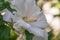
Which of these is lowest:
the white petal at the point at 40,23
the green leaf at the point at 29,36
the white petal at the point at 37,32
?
the green leaf at the point at 29,36

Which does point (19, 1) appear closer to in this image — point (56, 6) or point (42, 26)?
point (42, 26)

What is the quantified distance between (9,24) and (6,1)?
156 mm

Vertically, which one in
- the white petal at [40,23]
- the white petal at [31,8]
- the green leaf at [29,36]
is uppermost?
the white petal at [31,8]

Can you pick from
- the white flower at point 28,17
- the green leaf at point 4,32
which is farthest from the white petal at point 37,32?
the green leaf at point 4,32

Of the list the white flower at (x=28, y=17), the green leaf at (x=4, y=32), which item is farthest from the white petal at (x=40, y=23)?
the green leaf at (x=4, y=32)

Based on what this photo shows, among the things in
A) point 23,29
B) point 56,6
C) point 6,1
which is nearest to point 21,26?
point 23,29

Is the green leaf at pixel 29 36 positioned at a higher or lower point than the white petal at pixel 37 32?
lower

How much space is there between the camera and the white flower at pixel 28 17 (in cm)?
74

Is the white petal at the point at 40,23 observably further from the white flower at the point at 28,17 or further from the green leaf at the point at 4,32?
the green leaf at the point at 4,32

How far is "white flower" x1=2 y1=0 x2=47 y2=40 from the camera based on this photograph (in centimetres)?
74

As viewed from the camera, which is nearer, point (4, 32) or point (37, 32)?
point (37, 32)

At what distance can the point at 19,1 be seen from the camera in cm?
79

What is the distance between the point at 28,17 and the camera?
813 millimetres

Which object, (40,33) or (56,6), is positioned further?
(56,6)
